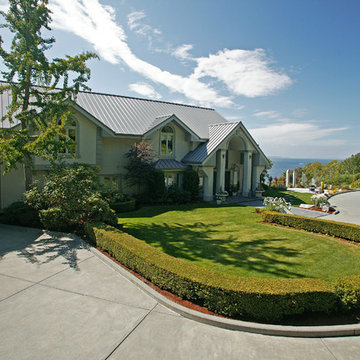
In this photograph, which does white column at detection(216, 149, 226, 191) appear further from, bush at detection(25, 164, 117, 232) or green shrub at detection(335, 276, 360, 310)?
green shrub at detection(335, 276, 360, 310)

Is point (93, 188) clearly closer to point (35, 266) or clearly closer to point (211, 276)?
point (35, 266)

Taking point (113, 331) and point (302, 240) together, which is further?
point (302, 240)

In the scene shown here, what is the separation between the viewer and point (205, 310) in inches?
235

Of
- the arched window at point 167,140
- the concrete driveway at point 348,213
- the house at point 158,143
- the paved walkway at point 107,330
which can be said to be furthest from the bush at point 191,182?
the paved walkway at point 107,330

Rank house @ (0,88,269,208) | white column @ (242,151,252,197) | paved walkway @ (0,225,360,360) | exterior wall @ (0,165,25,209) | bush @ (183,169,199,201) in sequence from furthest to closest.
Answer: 1. white column @ (242,151,252,197)
2. bush @ (183,169,199,201)
3. house @ (0,88,269,208)
4. exterior wall @ (0,165,25,209)
5. paved walkway @ (0,225,360,360)

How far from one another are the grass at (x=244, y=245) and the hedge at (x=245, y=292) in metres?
1.84

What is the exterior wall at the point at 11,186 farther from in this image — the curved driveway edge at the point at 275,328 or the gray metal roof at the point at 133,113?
the curved driveway edge at the point at 275,328

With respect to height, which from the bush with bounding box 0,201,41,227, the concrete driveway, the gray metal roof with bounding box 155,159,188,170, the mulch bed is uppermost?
the gray metal roof with bounding box 155,159,188,170

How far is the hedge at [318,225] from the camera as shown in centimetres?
1203

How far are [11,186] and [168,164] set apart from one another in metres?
11.3

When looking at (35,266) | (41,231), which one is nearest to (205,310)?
(35,266)

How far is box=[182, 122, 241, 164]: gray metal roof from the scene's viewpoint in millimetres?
22188

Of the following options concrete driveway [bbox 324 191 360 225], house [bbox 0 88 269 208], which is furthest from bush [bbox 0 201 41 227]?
concrete driveway [bbox 324 191 360 225]

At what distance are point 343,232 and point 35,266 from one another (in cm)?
1298
